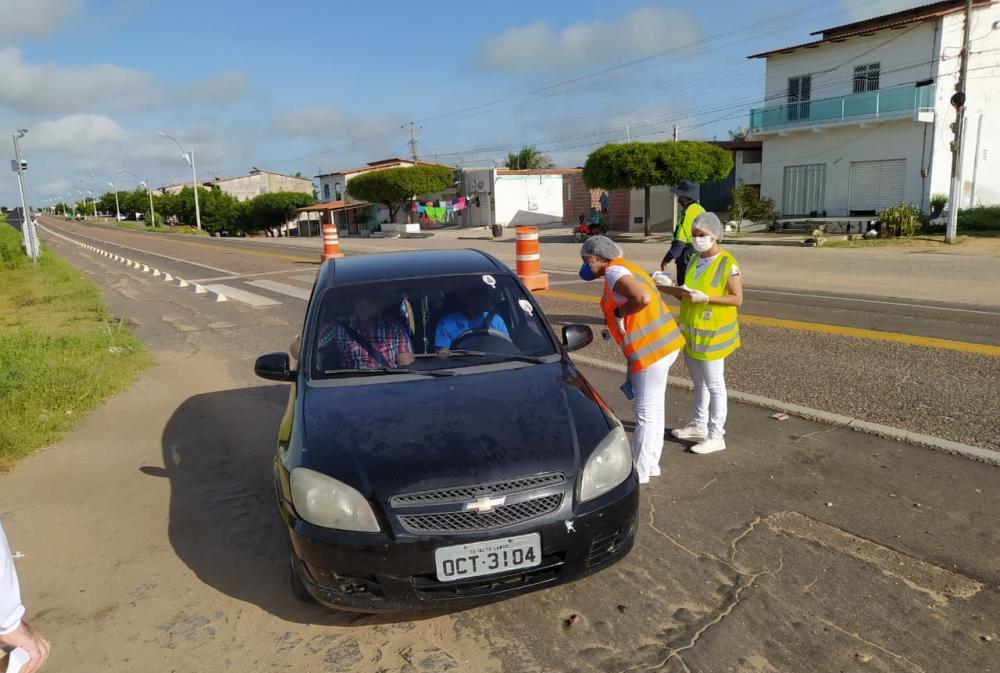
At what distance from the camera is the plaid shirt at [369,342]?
148 inches

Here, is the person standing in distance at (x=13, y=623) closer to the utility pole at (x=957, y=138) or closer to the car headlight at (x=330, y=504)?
the car headlight at (x=330, y=504)

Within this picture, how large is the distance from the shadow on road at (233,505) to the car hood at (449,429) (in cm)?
75

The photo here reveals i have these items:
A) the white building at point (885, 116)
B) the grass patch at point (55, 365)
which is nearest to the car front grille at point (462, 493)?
the grass patch at point (55, 365)

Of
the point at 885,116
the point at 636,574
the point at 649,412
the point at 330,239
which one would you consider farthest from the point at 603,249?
the point at 885,116

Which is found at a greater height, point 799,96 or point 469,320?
point 799,96

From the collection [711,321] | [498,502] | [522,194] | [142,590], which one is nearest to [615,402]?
[711,321]

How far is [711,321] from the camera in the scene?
4574 mm

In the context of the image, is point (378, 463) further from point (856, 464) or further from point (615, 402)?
point (615, 402)

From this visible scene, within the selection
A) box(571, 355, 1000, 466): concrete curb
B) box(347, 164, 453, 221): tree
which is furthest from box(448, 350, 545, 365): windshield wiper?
box(347, 164, 453, 221): tree

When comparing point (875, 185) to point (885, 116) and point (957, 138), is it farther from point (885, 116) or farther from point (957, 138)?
point (957, 138)

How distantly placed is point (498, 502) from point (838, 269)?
16919 mm

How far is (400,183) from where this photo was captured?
52.4 meters

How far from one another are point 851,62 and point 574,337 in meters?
34.2

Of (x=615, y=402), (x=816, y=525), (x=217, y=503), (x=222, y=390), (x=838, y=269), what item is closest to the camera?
(x=816, y=525)
